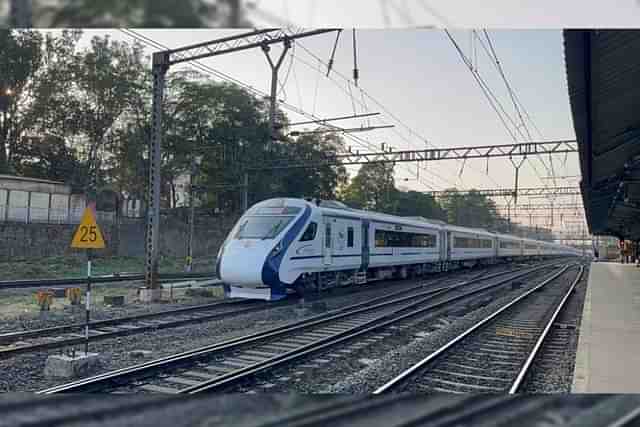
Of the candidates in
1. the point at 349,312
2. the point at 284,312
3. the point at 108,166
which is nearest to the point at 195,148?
the point at 108,166

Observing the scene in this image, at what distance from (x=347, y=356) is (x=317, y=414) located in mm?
2432

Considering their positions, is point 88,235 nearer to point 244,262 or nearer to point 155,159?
point 244,262

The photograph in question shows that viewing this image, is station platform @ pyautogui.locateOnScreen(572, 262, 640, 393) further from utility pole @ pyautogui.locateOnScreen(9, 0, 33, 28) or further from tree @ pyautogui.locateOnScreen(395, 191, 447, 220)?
tree @ pyautogui.locateOnScreen(395, 191, 447, 220)

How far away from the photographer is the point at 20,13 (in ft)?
Answer: 15.7

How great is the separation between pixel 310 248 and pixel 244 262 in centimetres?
168

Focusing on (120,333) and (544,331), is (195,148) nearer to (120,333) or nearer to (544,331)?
(120,333)

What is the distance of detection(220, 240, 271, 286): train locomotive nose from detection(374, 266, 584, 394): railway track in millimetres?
4335

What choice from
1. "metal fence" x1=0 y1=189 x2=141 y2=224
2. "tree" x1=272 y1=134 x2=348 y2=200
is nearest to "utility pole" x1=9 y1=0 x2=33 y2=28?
"metal fence" x1=0 y1=189 x2=141 y2=224

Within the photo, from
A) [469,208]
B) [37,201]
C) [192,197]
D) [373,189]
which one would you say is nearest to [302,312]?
[192,197]

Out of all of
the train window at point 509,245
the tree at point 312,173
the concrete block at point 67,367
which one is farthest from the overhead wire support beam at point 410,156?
the train window at point 509,245

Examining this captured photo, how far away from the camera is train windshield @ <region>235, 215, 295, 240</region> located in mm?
11411

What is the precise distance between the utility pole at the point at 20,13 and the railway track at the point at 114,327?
403 centimetres

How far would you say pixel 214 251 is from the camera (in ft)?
48.5

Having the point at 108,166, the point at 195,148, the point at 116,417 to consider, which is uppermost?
the point at 195,148
